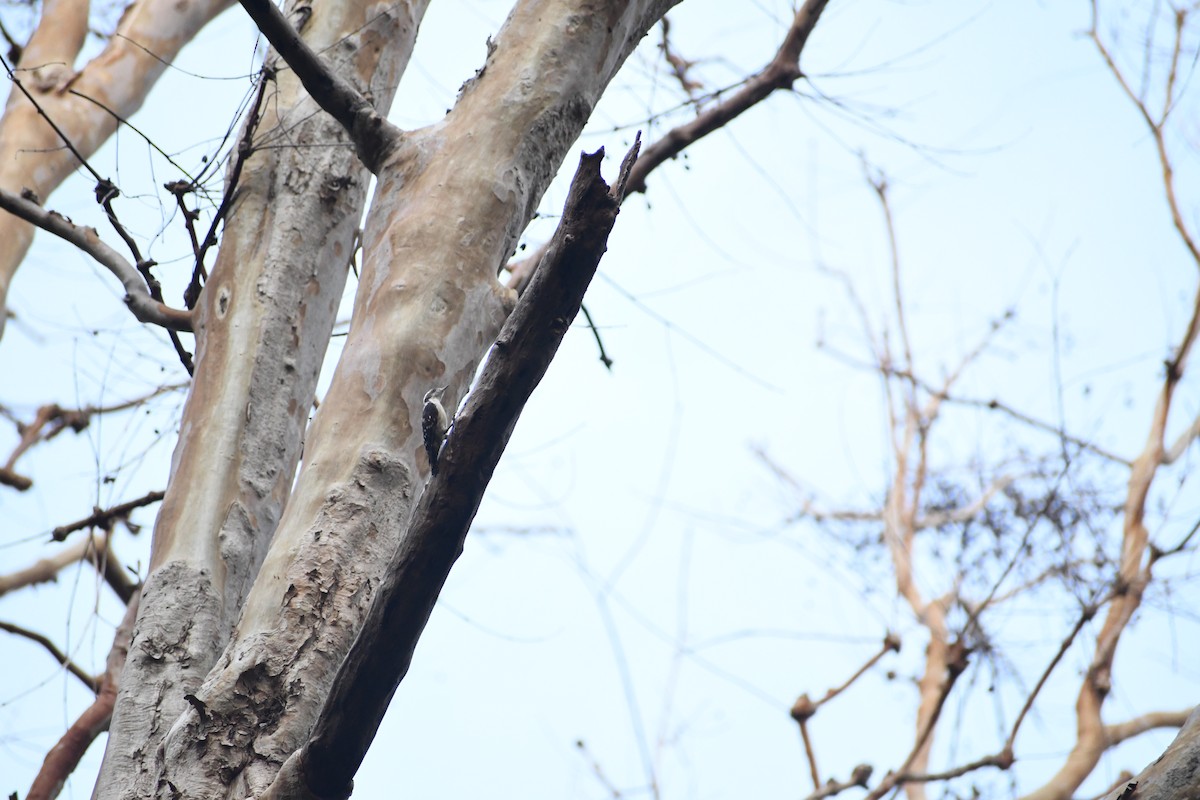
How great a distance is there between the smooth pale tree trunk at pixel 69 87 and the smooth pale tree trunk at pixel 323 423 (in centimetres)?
174

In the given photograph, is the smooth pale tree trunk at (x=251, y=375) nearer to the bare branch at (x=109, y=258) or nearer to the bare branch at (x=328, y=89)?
the bare branch at (x=109, y=258)

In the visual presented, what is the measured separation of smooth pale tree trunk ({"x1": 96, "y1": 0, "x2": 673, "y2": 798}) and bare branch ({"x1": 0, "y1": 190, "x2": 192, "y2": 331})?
12cm

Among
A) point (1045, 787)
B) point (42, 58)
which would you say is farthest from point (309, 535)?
point (1045, 787)

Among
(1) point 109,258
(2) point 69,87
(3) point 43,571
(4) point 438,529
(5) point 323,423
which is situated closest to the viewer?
(4) point 438,529

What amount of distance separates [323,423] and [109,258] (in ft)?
3.09

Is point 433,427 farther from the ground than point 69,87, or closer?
closer

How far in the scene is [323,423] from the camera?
1.77 meters

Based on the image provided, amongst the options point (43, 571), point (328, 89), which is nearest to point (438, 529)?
point (328, 89)

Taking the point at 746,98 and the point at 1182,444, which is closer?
the point at 746,98

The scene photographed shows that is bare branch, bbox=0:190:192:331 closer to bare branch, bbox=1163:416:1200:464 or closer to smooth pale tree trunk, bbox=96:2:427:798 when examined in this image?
smooth pale tree trunk, bbox=96:2:427:798

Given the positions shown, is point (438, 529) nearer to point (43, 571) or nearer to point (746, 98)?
point (746, 98)

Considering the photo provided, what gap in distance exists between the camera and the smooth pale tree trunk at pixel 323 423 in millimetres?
1513

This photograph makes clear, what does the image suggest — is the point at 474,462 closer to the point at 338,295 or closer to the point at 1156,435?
the point at 338,295

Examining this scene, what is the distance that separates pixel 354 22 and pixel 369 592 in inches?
66.0
